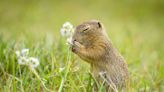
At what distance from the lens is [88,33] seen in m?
5.67

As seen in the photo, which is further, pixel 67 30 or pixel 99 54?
pixel 67 30

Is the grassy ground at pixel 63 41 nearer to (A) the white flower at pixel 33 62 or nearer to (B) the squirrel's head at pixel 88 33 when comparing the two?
(A) the white flower at pixel 33 62

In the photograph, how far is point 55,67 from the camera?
6.16m

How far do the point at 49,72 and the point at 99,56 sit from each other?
23.3 inches

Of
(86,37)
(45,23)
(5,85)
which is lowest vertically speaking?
(5,85)

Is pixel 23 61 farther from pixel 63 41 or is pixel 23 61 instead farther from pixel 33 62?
pixel 63 41

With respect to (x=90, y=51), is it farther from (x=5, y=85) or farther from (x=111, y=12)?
(x=111, y=12)

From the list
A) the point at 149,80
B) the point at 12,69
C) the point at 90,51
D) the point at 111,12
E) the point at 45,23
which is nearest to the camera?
the point at 90,51

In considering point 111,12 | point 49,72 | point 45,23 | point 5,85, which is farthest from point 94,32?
point 111,12

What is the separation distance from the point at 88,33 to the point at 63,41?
187 centimetres

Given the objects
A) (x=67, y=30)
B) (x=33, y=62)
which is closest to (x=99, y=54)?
(x=67, y=30)

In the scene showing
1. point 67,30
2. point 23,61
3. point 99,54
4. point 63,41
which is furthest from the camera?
point 63,41

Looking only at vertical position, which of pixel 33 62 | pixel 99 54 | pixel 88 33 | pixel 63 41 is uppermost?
pixel 63 41

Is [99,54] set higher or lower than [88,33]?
lower
